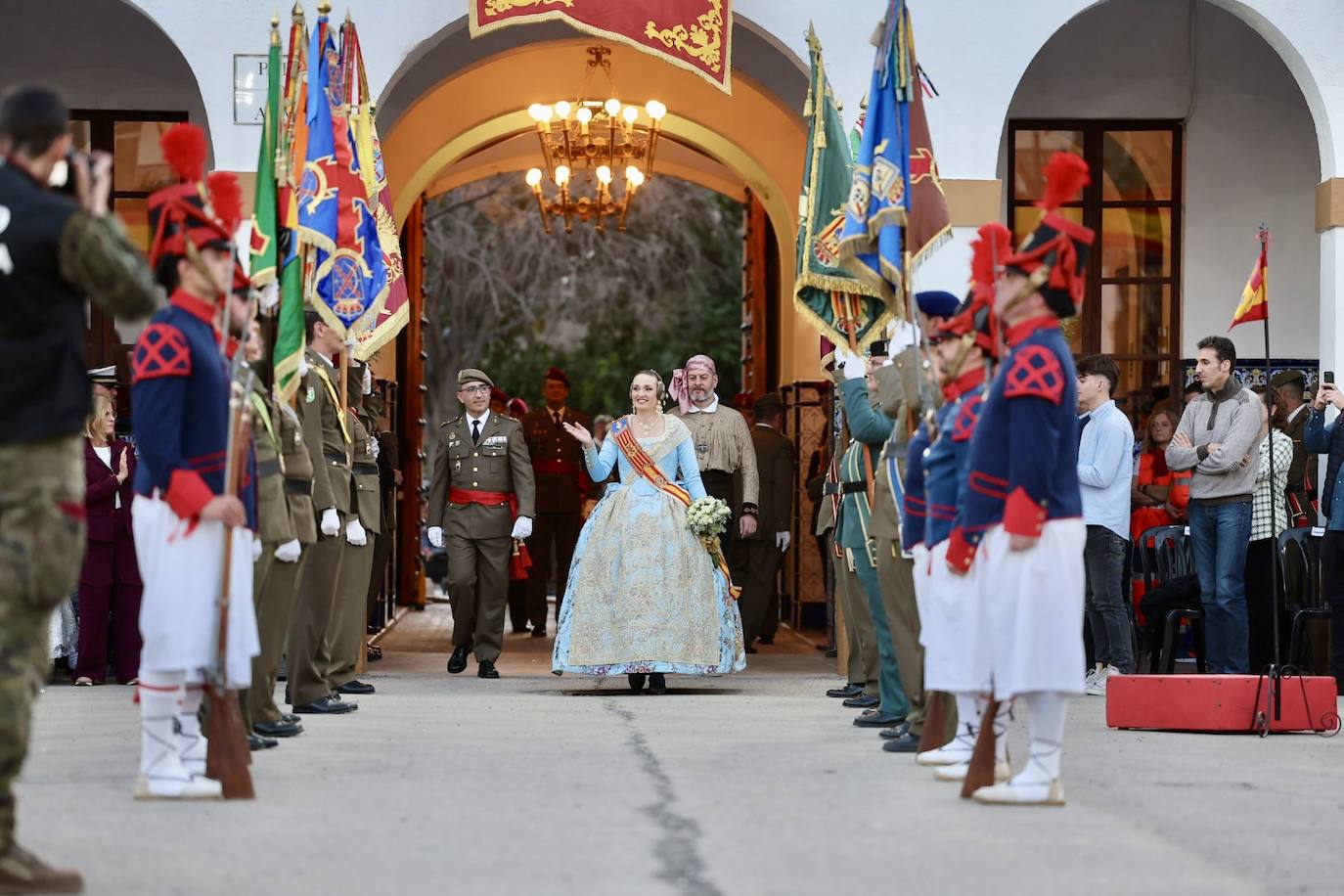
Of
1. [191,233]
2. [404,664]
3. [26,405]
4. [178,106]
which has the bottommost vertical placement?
[404,664]

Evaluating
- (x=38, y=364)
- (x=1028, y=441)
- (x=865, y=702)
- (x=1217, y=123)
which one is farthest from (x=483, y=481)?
(x=38, y=364)

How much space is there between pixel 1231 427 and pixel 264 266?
5609mm

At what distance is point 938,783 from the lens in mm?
7113

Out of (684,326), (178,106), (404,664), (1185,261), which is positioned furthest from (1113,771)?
(684,326)

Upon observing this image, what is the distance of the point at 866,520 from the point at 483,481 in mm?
4158

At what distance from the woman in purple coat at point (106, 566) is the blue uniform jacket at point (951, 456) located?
636 cm

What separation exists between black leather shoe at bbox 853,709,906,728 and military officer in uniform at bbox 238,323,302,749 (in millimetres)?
2600

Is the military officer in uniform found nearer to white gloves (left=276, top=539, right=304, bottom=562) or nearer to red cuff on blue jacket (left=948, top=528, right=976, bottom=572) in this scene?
white gloves (left=276, top=539, right=304, bottom=562)

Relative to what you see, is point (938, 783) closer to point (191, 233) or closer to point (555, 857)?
point (555, 857)

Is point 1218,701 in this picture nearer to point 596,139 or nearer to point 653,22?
point 653,22

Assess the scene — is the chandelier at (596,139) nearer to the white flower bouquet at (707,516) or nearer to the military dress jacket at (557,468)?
the military dress jacket at (557,468)

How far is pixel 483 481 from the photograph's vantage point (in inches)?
503

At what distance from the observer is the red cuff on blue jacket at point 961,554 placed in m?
6.87

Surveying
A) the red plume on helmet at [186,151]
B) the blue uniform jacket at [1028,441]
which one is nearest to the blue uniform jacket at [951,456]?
the blue uniform jacket at [1028,441]
